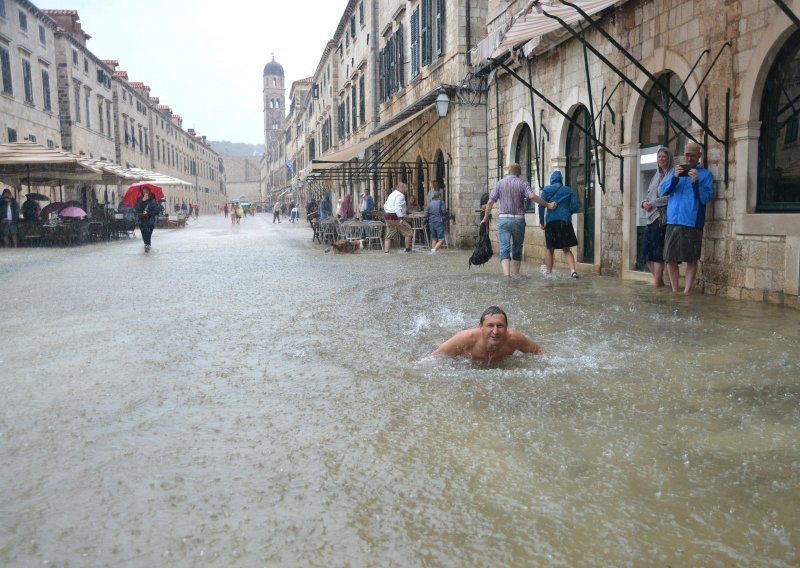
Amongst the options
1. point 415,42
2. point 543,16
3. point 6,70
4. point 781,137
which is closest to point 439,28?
point 415,42

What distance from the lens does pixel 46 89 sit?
30.1m

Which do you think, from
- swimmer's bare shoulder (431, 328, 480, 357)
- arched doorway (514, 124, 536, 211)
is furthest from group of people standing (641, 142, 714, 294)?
arched doorway (514, 124, 536, 211)

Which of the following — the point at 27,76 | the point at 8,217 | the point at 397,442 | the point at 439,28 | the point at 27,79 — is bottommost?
the point at 397,442

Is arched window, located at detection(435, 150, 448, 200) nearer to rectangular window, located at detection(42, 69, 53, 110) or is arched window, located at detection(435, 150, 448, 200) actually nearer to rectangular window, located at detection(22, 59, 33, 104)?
rectangular window, located at detection(22, 59, 33, 104)

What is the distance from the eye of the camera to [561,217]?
10.2 m

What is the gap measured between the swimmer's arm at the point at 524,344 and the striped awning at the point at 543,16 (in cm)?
490

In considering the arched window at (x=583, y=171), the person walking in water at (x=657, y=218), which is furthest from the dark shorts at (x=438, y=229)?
the person walking in water at (x=657, y=218)

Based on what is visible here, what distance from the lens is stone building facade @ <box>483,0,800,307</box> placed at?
23.5 ft

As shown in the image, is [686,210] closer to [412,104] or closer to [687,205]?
[687,205]

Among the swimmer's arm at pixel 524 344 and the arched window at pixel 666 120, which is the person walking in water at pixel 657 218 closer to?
the arched window at pixel 666 120

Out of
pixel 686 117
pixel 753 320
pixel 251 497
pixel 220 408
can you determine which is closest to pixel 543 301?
pixel 753 320

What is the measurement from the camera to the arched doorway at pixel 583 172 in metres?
11.4

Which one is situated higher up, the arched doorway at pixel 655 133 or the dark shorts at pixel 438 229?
the arched doorway at pixel 655 133

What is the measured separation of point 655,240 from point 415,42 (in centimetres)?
1352
